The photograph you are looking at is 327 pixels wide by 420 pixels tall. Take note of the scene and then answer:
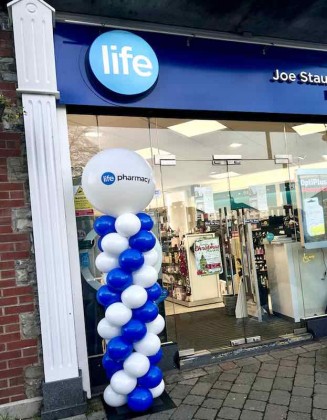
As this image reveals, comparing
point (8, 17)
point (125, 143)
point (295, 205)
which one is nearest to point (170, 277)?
point (125, 143)

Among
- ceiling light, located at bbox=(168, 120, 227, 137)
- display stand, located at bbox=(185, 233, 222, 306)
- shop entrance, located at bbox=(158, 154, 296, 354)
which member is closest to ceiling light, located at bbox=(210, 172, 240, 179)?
shop entrance, located at bbox=(158, 154, 296, 354)

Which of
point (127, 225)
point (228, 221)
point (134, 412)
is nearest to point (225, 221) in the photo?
point (228, 221)

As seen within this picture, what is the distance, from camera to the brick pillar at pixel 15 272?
302 centimetres

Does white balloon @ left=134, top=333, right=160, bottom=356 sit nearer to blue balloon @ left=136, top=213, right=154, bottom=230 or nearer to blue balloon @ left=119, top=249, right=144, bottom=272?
blue balloon @ left=119, top=249, right=144, bottom=272

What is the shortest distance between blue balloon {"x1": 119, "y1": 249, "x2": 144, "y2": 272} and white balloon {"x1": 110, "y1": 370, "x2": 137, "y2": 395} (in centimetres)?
83

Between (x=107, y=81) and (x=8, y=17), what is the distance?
3.23ft

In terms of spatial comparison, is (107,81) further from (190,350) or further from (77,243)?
(190,350)

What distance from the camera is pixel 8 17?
3.18 meters

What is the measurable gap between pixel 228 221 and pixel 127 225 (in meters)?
1.94

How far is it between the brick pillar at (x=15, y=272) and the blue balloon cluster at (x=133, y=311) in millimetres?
661

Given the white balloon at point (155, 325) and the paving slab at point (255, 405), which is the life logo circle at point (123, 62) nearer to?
the white balloon at point (155, 325)

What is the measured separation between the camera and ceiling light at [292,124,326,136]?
15.3 feet

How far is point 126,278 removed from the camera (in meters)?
2.81

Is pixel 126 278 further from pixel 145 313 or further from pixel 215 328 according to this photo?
pixel 215 328
